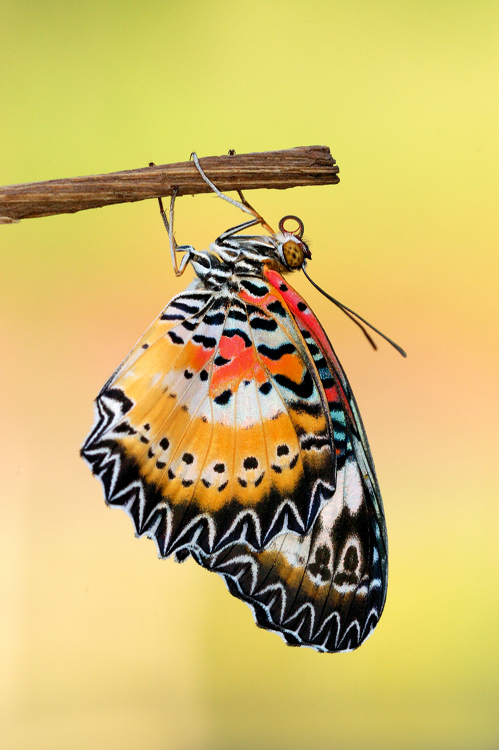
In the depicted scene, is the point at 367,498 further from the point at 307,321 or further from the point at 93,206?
the point at 93,206

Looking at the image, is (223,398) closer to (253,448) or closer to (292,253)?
(253,448)

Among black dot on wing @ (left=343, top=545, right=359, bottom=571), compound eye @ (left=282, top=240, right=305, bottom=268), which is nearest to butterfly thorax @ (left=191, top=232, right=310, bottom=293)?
compound eye @ (left=282, top=240, right=305, bottom=268)

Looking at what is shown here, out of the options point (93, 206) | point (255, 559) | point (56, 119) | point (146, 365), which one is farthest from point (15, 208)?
point (56, 119)

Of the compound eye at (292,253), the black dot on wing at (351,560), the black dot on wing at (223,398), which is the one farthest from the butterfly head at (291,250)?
the black dot on wing at (351,560)

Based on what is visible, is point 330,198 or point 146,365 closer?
point 146,365

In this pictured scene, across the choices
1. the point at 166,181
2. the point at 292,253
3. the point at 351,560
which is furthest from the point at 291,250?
the point at 351,560

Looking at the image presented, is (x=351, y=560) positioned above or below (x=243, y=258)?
below
